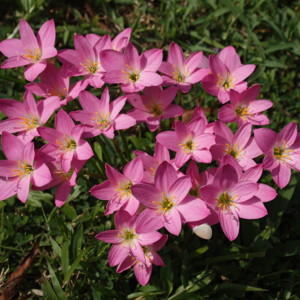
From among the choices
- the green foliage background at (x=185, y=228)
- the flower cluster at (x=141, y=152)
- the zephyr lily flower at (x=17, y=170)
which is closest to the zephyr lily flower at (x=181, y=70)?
the flower cluster at (x=141, y=152)

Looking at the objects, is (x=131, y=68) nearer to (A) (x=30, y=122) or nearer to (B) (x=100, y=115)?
(B) (x=100, y=115)

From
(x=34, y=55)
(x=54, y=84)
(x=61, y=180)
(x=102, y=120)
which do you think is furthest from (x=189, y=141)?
(x=34, y=55)

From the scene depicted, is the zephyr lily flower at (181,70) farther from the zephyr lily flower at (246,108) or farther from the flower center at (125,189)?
the flower center at (125,189)

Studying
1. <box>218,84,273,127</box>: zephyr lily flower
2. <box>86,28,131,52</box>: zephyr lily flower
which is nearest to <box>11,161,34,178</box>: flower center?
<box>86,28,131,52</box>: zephyr lily flower

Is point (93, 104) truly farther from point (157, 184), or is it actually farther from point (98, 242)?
point (98, 242)

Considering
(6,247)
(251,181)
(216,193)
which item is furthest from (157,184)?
(6,247)
